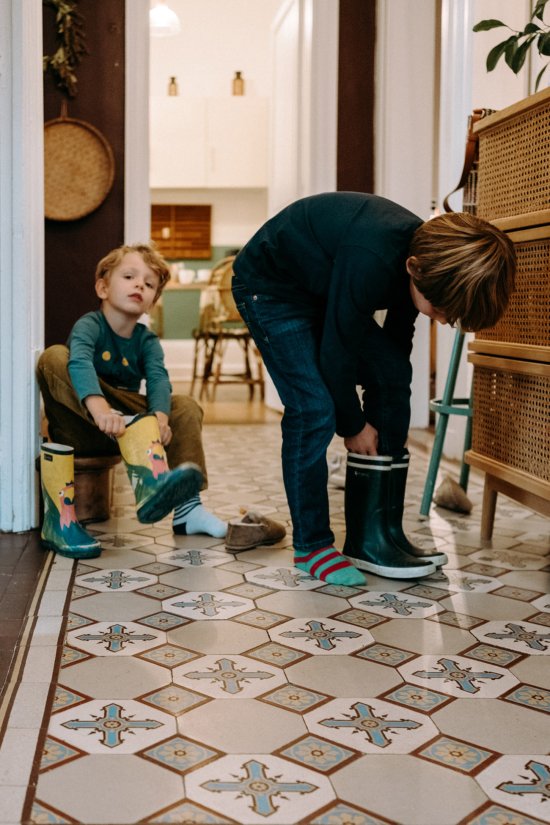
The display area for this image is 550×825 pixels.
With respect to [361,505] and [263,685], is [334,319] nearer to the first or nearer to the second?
[361,505]

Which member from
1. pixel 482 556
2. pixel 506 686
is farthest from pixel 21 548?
pixel 506 686

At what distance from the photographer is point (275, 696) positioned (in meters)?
1.42

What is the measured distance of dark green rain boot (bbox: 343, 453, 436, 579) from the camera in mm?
2070

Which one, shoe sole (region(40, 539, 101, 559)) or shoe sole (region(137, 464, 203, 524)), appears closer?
shoe sole (region(137, 464, 203, 524))

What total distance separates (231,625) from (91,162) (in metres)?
3.17

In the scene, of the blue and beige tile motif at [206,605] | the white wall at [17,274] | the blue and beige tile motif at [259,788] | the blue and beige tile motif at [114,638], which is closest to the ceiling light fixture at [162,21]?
the white wall at [17,274]

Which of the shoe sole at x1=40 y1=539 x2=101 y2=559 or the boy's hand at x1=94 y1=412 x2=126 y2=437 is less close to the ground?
the boy's hand at x1=94 y1=412 x2=126 y2=437

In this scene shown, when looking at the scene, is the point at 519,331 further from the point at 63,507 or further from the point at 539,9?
the point at 63,507

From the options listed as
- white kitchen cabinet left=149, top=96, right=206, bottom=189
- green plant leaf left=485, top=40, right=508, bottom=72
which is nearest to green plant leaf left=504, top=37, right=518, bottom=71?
green plant leaf left=485, top=40, right=508, bottom=72

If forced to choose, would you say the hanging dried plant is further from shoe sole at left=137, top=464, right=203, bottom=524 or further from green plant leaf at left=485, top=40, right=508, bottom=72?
shoe sole at left=137, top=464, right=203, bottom=524

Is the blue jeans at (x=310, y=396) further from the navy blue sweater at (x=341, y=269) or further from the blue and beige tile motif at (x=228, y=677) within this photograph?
the blue and beige tile motif at (x=228, y=677)

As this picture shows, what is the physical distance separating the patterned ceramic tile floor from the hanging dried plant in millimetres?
2902

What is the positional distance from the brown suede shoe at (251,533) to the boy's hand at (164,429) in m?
0.26

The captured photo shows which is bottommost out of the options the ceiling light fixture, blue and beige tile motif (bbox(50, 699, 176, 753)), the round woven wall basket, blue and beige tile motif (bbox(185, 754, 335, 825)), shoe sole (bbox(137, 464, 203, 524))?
blue and beige tile motif (bbox(185, 754, 335, 825))
